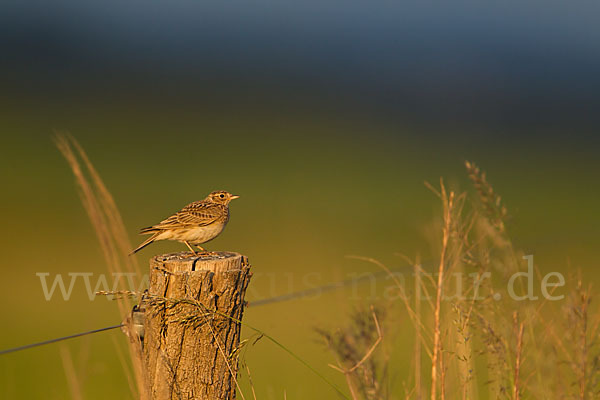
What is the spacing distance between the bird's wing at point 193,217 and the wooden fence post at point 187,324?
1921 mm

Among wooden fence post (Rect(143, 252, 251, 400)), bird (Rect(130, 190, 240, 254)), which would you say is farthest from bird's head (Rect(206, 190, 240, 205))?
wooden fence post (Rect(143, 252, 251, 400))

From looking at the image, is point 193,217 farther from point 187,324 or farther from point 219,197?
point 187,324

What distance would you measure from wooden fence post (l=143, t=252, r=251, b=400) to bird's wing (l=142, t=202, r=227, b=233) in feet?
6.30

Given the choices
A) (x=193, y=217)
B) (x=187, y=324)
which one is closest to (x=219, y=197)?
(x=193, y=217)

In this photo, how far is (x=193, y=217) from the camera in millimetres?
5555

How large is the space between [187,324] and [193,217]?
6.93ft

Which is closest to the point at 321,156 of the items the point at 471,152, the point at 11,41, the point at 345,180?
the point at 345,180

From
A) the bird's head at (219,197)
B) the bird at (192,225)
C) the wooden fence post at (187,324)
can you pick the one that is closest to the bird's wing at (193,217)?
the bird at (192,225)

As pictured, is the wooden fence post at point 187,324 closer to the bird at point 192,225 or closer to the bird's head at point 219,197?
the bird at point 192,225

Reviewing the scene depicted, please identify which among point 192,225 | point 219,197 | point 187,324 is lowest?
point 187,324

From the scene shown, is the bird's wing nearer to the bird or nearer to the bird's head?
the bird

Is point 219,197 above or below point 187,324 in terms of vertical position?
above

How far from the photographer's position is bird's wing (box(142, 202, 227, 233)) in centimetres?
551

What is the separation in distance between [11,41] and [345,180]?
28.9 meters
